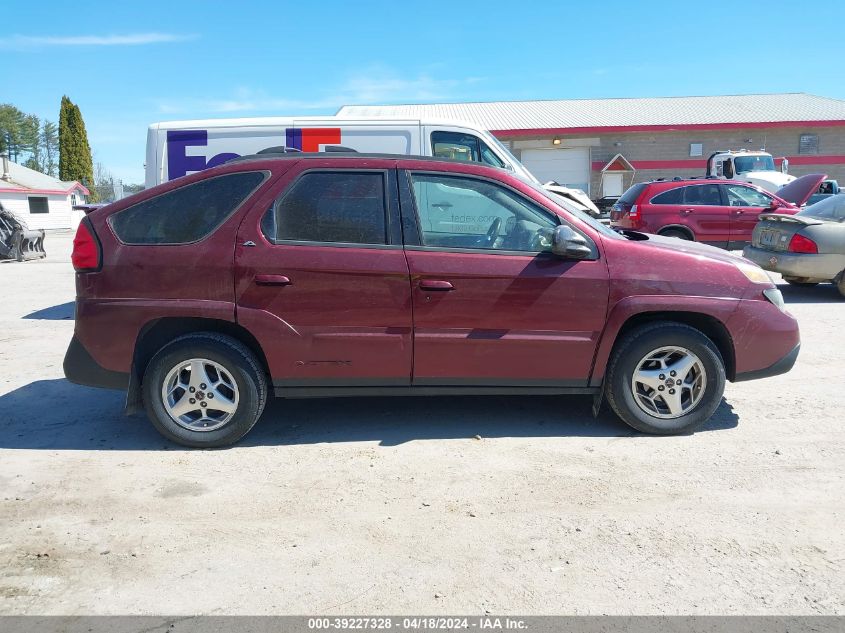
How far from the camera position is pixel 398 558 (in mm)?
3131

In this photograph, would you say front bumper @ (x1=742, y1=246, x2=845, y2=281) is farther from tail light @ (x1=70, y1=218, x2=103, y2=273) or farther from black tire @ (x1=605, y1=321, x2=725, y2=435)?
tail light @ (x1=70, y1=218, x2=103, y2=273)

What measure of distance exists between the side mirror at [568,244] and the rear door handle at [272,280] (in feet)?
5.60

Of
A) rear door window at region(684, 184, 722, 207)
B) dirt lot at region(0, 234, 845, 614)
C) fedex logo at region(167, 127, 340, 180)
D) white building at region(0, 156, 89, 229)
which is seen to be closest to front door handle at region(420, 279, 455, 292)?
dirt lot at region(0, 234, 845, 614)

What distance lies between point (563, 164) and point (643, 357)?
33.3m

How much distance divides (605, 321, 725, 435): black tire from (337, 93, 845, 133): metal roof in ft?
97.9

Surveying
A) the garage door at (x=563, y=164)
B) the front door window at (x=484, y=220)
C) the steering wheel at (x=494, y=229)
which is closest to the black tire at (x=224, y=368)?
the front door window at (x=484, y=220)

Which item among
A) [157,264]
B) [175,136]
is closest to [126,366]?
[157,264]

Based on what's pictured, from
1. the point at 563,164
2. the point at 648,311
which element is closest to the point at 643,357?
the point at 648,311

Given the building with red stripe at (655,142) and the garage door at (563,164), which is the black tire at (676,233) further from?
the garage door at (563,164)

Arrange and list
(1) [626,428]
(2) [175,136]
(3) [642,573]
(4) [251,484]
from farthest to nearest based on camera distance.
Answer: (2) [175,136] < (1) [626,428] < (4) [251,484] < (3) [642,573]

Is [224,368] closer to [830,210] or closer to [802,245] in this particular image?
[802,245]

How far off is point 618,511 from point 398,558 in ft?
3.99

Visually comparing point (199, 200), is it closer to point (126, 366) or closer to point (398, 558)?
point (126, 366)

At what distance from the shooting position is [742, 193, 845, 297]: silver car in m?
9.52
